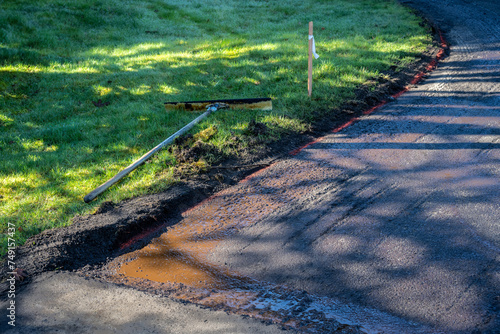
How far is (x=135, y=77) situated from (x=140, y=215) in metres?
5.24

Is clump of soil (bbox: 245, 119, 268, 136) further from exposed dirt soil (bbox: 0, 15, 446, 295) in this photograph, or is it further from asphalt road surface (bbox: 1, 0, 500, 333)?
asphalt road surface (bbox: 1, 0, 500, 333)

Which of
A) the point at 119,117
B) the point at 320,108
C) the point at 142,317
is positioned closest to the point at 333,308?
the point at 142,317

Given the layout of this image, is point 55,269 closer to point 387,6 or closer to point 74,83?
point 74,83

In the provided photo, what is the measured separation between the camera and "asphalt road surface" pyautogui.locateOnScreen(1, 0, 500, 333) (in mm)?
2680

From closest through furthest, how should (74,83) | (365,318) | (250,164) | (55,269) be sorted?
(365,318) < (55,269) < (250,164) < (74,83)

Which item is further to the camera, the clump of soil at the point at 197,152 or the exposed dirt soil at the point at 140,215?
the clump of soil at the point at 197,152

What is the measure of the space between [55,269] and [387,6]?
1484 cm

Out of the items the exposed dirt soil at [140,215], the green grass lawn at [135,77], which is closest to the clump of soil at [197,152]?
the exposed dirt soil at [140,215]

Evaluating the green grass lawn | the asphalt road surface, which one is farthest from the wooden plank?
the asphalt road surface

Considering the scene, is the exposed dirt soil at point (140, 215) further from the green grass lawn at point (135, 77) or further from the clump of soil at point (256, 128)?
the green grass lawn at point (135, 77)

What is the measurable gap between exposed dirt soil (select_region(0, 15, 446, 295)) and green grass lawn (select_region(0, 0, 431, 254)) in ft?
0.70

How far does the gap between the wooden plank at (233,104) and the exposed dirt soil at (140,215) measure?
80 cm

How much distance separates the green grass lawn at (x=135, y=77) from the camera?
4.90 metres

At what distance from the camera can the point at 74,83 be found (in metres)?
8.16
